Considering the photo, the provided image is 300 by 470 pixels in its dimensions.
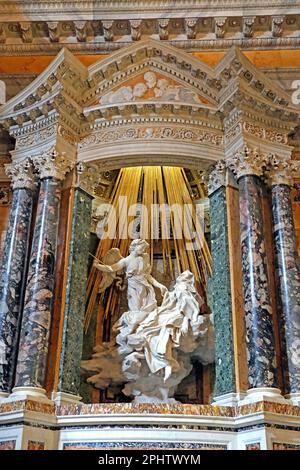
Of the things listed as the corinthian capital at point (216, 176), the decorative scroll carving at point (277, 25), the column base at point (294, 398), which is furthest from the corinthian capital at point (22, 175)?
the decorative scroll carving at point (277, 25)

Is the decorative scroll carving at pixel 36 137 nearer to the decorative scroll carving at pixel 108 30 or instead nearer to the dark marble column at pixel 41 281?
the dark marble column at pixel 41 281

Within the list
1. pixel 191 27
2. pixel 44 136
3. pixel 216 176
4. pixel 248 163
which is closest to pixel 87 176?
pixel 44 136

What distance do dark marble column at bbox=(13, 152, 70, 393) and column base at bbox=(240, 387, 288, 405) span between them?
2.28 metres

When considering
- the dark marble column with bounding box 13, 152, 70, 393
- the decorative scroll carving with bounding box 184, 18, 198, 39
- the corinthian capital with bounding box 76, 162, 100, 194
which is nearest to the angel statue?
the corinthian capital with bounding box 76, 162, 100, 194

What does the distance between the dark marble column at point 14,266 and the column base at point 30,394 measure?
24 cm

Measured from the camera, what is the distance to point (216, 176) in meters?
8.25

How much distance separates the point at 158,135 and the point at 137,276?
6.31ft

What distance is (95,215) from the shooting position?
30.2 feet

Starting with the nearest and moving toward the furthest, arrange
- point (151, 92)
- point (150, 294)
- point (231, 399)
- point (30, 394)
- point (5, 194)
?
1. point (30, 394)
2. point (231, 399)
3. point (150, 294)
4. point (151, 92)
5. point (5, 194)

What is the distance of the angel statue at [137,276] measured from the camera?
819cm

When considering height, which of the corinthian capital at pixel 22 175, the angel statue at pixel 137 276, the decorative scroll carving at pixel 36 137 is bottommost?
the angel statue at pixel 137 276

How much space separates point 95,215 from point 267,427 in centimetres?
418

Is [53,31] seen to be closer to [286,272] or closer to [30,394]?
[286,272]

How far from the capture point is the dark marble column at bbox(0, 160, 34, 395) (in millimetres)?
7126
